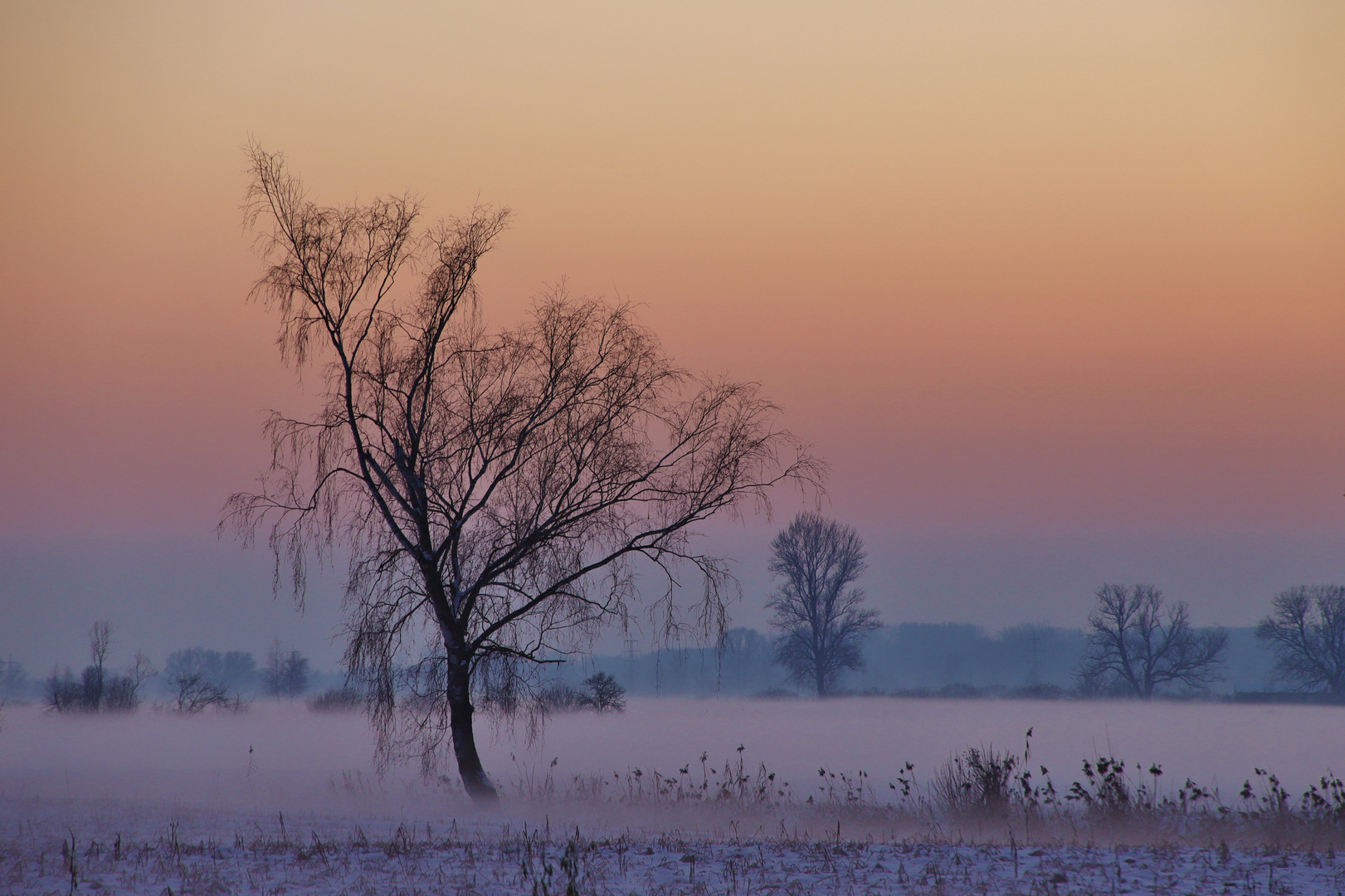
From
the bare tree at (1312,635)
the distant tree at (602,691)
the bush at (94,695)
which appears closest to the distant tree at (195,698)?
the bush at (94,695)

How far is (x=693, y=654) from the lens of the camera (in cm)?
1478

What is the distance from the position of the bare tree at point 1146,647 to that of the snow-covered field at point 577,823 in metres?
22.9

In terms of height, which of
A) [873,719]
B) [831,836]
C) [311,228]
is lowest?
[873,719]

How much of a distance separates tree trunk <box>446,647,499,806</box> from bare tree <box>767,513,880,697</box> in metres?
38.4

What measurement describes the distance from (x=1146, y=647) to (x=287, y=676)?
67.0 meters

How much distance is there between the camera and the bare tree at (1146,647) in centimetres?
5581

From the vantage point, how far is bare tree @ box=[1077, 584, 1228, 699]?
55812mm

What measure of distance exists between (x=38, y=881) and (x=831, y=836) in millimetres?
9342

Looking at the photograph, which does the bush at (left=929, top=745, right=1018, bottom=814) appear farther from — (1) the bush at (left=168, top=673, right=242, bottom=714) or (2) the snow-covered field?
(1) the bush at (left=168, top=673, right=242, bottom=714)

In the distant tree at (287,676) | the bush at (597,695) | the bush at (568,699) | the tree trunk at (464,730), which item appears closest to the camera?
the tree trunk at (464,730)

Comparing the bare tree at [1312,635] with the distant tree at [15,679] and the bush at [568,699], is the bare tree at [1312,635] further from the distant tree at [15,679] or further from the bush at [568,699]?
the distant tree at [15,679]

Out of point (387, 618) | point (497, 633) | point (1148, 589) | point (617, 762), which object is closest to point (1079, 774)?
point (617, 762)

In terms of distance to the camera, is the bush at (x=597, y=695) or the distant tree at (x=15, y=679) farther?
the distant tree at (x=15, y=679)

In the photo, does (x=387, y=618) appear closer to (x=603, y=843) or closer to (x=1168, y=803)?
(x=603, y=843)
